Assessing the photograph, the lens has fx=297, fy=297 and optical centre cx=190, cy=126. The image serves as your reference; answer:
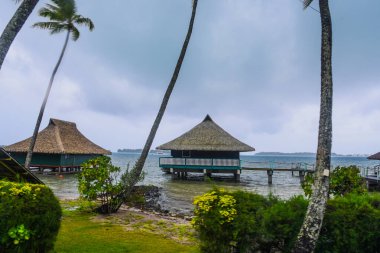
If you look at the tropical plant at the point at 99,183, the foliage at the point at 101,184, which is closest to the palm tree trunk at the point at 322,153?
the foliage at the point at 101,184

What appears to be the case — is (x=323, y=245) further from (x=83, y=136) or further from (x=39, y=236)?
(x=83, y=136)

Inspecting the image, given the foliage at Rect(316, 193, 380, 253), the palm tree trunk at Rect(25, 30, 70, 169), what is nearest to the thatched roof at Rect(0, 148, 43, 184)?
the foliage at Rect(316, 193, 380, 253)

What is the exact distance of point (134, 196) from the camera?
16.5 m

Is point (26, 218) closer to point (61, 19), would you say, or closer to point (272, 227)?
point (272, 227)

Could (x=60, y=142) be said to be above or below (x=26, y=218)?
above

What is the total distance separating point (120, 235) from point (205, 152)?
24.9 m

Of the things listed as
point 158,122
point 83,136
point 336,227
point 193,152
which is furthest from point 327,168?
point 83,136

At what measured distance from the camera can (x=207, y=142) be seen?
31453 mm

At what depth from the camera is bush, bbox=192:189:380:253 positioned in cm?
492

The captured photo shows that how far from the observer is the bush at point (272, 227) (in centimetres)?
492

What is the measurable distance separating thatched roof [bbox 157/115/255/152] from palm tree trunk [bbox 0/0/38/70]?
2505cm

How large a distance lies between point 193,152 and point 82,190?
22182mm

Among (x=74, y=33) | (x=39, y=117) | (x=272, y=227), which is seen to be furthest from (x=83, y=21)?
(x=272, y=227)

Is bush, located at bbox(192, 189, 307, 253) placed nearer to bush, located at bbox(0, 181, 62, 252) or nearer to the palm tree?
bush, located at bbox(0, 181, 62, 252)
